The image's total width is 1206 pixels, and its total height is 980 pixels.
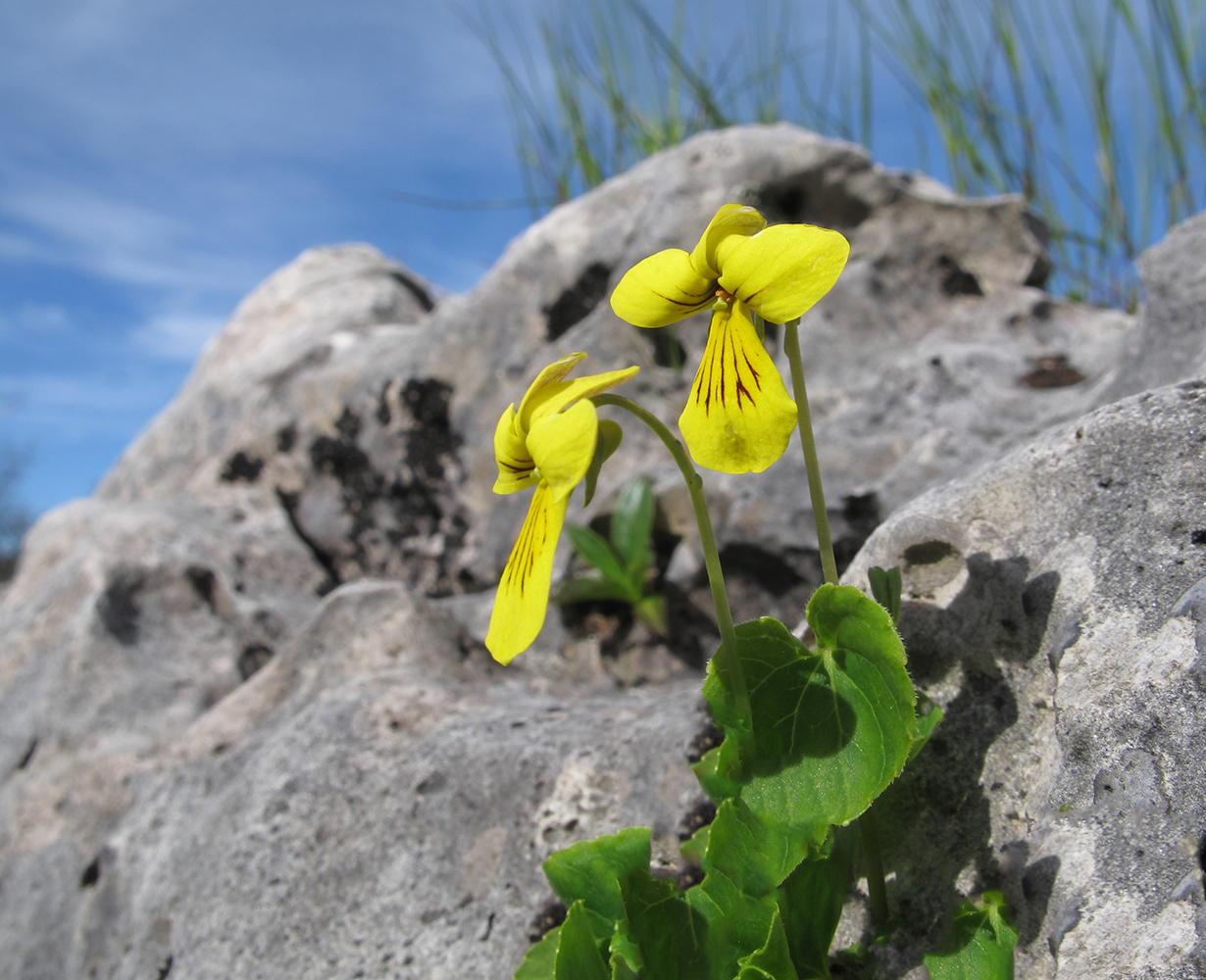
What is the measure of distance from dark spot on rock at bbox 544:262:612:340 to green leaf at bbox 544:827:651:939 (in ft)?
10.1

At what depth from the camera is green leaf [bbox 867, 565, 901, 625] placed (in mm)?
1343

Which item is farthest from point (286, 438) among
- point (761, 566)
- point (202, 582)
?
point (761, 566)

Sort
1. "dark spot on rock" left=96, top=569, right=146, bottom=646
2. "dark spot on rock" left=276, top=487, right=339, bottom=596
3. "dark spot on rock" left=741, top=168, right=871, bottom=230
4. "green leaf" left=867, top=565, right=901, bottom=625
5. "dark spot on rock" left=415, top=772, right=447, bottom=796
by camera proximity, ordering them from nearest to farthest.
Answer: "green leaf" left=867, top=565, right=901, bottom=625, "dark spot on rock" left=415, top=772, right=447, bottom=796, "dark spot on rock" left=96, top=569, right=146, bottom=646, "dark spot on rock" left=741, top=168, right=871, bottom=230, "dark spot on rock" left=276, top=487, right=339, bottom=596

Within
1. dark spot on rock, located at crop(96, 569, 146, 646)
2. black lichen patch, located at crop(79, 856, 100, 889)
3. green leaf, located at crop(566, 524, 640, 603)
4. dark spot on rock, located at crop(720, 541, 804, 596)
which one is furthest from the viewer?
dark spot on rock, located at crop(96, 569, 146, 646)

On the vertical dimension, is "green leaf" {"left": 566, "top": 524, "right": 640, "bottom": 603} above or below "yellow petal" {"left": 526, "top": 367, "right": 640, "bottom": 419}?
below

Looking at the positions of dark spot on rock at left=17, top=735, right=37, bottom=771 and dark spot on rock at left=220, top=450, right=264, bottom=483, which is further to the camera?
dark spot on rock at left=220, top=450, right=264, bottom=483

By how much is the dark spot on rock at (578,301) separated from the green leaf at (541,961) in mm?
3045

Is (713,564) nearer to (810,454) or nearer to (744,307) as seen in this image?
(810,454)

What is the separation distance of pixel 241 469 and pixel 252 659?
158 centimetres

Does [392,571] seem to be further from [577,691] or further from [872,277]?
[872,277]

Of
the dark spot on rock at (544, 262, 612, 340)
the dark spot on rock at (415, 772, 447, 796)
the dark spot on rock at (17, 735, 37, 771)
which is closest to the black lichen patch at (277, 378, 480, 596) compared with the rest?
the dark spot on rock at (544, 262, 612, 340)

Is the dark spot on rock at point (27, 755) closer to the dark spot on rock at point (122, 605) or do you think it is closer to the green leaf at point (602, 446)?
the dark spot on rock at point (122, 605)

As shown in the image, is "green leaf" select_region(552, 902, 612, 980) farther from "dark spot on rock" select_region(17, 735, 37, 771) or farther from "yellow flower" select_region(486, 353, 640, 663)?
"dark spot on rock" select_region(17, 735, 37, 771)

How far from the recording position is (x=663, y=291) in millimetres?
1231
